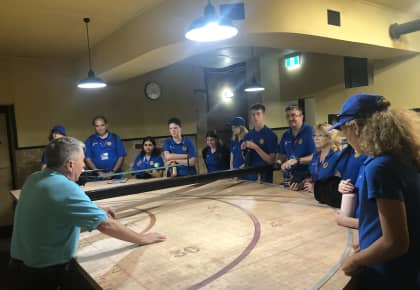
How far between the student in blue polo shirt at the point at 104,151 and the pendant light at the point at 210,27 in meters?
2.49

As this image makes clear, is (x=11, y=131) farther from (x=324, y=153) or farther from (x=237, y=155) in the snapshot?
(x=324, y=153)

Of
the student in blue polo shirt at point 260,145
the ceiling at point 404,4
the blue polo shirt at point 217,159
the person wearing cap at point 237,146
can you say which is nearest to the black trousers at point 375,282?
the student in blue polo shirt at point 260,145

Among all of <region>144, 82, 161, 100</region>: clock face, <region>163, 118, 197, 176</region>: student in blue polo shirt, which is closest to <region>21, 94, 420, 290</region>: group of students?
<region>163, 118, 197, 176</region>: student in blue polo shirt

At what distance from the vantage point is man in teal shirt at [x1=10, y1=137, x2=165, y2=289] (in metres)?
1.54

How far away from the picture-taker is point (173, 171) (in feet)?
12.3

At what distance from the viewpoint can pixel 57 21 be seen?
384cm

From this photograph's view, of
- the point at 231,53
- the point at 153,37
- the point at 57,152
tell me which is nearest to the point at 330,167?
the point at 57,152

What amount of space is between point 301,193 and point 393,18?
11.0 feet

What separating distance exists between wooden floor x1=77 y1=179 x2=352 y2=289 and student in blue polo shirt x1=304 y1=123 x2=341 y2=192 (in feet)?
0.70

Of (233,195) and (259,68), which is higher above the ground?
(259,68)

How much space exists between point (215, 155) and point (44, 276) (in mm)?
2627

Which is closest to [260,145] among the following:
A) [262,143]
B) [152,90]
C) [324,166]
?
[262,143]

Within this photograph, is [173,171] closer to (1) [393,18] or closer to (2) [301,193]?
(2) [301,193]

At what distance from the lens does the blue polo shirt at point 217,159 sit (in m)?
4.01
